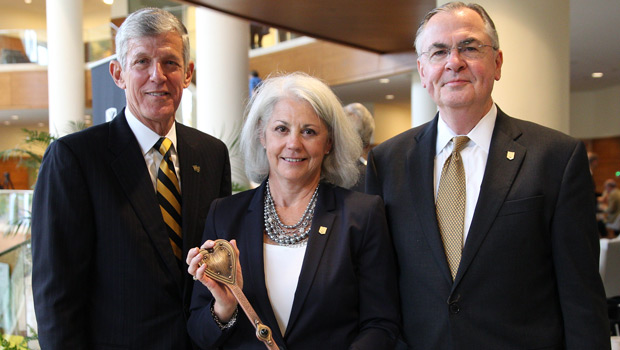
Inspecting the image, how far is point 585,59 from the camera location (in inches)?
431

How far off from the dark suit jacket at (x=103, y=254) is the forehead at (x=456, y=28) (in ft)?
3.66

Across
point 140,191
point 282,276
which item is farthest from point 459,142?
point 140,191

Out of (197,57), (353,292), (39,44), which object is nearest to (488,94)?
(353,292)

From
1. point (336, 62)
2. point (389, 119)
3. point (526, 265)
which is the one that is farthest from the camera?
point (389, 119)

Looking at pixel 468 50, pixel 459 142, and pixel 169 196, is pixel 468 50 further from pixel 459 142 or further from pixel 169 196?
pixel 169 196

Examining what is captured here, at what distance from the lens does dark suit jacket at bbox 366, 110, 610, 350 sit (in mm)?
1800

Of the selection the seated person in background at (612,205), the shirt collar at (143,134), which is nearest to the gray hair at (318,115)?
the shirt collar at (143,134)

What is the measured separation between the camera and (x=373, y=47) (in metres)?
8.60

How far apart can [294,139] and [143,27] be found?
682 millimetres

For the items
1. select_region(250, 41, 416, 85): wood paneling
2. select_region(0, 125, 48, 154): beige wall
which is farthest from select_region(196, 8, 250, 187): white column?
select_region(0, 125, 48, 154): beige wall

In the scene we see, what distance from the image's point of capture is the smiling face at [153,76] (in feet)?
6.68

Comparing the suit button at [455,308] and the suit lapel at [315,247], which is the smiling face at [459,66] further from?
the suit button at [455,308]

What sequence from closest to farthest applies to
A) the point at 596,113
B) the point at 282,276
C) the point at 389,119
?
1. the point at 282,276
2. the point at 596,113
3. the point at 389,119

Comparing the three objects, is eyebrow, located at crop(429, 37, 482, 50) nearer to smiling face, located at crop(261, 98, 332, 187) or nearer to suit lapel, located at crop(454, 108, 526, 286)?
suit lapel, located at crop(454, 108, 526, 286)
